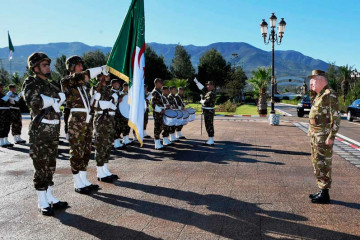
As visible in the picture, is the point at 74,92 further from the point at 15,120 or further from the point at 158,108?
the point at 15,120

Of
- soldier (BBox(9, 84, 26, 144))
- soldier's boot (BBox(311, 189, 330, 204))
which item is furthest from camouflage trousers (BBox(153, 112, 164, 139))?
soldier's boot (BBox(311, 189, 330, 204))

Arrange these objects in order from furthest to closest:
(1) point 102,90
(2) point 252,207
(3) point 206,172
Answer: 1. (3) point 206,172
2. (1) point 102,90
3. (2) point 252,207

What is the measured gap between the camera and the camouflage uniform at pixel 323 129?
198 inches

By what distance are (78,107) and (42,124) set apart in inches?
38.3

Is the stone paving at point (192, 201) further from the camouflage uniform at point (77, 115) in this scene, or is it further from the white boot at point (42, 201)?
the camouflage uniform at point (77, 115)

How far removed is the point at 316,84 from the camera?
528 cm

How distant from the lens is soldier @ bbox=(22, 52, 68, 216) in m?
4.68

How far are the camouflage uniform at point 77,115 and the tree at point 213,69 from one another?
57055 mm

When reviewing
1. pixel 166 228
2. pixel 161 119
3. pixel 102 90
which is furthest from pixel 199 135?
pixel 166 228

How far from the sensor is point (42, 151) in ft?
15.4

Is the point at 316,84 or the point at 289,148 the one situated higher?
the point at 316,84

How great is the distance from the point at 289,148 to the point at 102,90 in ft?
22.2

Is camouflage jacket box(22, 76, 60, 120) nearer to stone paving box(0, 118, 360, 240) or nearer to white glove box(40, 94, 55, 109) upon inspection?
white glove box(40, 94, 55, 109)

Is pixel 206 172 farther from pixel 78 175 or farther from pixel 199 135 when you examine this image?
pixel 199 135
